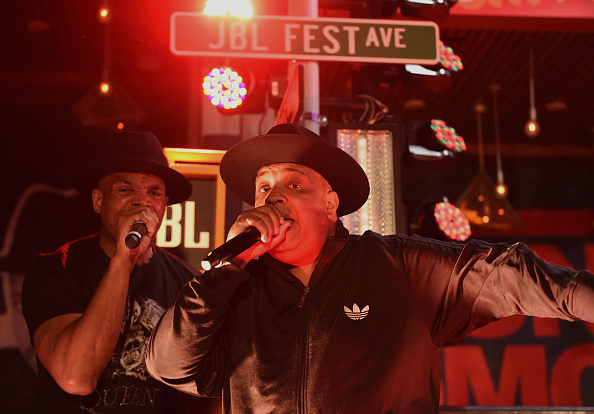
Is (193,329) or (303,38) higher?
(303,38)

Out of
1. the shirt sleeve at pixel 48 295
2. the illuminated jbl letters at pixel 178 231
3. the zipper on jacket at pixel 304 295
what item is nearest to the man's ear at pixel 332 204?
the zipper on jacket at pixel 304 295

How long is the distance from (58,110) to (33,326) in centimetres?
510

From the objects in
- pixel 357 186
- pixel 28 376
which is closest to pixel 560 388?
pixel 28 376

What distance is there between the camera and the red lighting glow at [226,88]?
3766mm

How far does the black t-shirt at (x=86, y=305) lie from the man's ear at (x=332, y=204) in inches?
30.8

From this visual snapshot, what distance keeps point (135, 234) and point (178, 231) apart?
1351 mm

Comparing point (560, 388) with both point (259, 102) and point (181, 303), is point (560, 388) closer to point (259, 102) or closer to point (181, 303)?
point (259, 102)

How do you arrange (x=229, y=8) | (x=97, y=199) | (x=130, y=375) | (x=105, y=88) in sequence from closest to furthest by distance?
(x=130, y=375) < (x=97, y=199) < (x=229, y=8) < (x=105, y=88)

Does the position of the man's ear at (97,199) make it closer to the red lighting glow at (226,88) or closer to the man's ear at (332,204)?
the man's ear at (332,204)

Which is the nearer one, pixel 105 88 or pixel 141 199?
pixel 141 199

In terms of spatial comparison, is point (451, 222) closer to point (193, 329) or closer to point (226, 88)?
point (226, 88)

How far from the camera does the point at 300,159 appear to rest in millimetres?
2113

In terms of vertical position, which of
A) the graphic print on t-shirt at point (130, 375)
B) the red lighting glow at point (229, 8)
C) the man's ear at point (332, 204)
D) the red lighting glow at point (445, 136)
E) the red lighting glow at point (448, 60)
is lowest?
the graphic print on t-shirt at point (130, 375)

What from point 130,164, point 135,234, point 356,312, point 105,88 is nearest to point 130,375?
point 135,234
